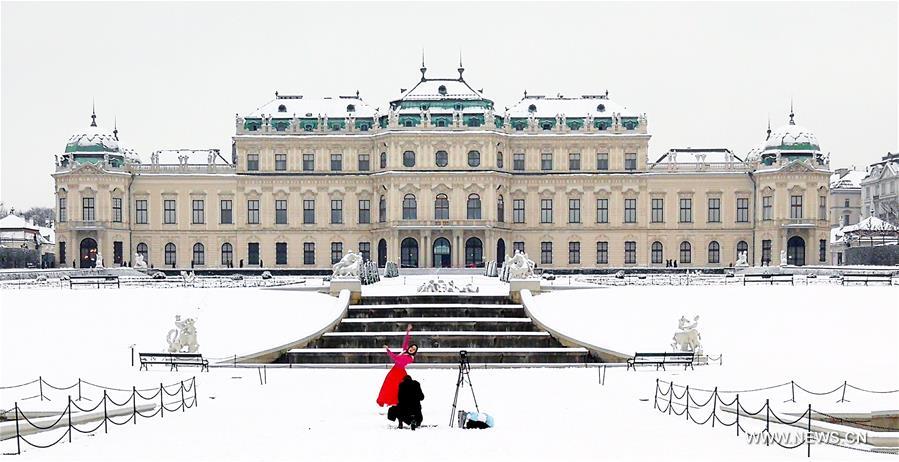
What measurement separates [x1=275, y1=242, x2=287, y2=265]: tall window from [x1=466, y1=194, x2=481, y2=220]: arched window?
46.3 feet

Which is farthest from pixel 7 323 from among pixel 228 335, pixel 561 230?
pixel 561 230

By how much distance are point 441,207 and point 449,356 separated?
41004mm

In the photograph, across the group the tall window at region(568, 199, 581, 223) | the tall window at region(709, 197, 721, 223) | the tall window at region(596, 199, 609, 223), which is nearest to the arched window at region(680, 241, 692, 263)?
the tall window at region(709, 197, 721, 223)

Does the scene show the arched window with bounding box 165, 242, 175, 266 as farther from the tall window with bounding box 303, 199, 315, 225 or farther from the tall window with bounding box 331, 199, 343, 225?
the tall window with bounding box 331, 199, 343, 225

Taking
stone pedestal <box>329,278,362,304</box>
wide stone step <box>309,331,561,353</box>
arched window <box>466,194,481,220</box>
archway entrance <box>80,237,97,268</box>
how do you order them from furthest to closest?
archway entrance <box>80,237,97,268</box> → arched window <box>466,194,481,220</box> → stone pedestal <box>329,278,362,304</box> → wide stone step <box>309,331,561,353</box>

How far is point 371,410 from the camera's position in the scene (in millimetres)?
19203

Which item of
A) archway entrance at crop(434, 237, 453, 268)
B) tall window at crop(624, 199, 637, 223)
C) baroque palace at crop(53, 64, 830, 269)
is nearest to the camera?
archway entrance at crop(434, 237, 453, 268)

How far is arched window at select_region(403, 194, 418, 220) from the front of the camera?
70.5 m

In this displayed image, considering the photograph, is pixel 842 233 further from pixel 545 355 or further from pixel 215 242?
pixel 545 355

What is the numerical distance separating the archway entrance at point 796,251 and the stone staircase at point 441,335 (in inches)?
1611

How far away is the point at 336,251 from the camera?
241 ft

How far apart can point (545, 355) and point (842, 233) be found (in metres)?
68.1

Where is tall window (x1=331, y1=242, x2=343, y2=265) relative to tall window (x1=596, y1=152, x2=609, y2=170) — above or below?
below

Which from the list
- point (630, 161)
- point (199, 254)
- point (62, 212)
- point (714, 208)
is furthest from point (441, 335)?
point (62, 212)
